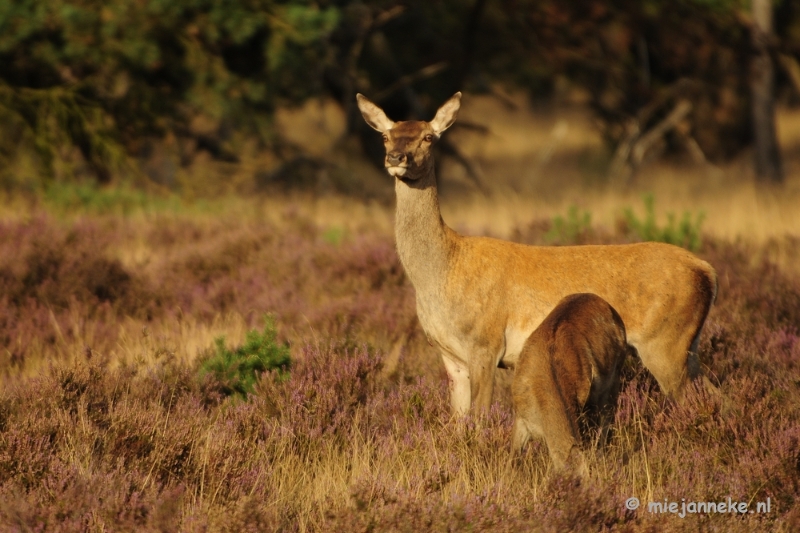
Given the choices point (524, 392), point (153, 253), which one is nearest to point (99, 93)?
point (153, 253)

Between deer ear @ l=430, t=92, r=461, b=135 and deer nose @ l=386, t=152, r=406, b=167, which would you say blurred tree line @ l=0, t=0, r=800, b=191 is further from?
deer nose @ l=386, t=152, r=406, b=167

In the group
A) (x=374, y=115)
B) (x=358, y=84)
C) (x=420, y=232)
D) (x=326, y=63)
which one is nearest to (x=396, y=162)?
(x=420, y=232)

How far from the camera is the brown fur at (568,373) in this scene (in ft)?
16.4

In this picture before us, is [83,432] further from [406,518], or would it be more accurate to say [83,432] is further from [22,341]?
[22,341]

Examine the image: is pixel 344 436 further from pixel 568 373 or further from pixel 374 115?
pixel 374 115

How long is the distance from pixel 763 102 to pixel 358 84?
23.7 feet

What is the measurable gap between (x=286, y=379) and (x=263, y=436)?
0.76 metres

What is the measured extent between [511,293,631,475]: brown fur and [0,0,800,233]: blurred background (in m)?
7.21

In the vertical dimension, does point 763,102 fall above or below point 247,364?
below

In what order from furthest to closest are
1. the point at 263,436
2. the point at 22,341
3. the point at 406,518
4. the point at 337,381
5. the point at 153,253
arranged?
1. the point at 153,253
2. the point at 22,341
3. the point at 337,381
4. the point at 263,436
5. the point at 406,518

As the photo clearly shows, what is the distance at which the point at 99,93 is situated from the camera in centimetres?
1545

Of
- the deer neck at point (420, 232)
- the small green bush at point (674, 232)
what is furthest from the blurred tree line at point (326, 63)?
the deer neck at point (420, 232)

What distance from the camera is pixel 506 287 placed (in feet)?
20.7

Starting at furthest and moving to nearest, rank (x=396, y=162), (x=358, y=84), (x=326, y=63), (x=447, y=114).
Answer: (x=358, y=84) → (x=326, y=63) → (x=447, y=114) → (x=396, y=162)
